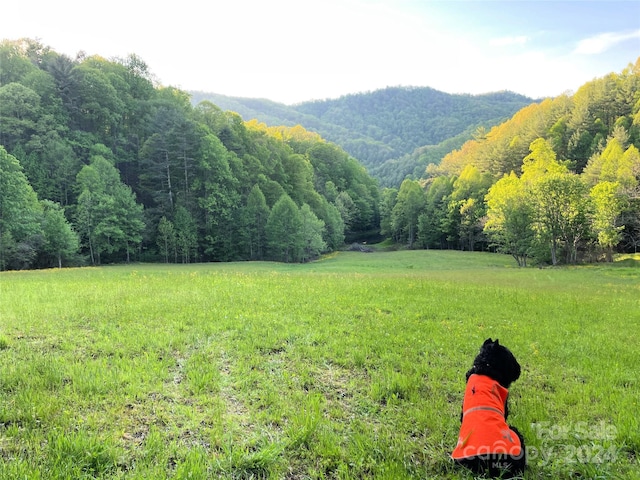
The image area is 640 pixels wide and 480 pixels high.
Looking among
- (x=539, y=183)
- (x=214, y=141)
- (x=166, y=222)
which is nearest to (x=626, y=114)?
(x=539, y=183)

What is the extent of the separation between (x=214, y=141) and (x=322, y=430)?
51.5 meters

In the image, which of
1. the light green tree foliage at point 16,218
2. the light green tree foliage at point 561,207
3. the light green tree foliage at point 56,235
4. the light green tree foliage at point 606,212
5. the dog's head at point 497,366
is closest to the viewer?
the dog's head at point 497,366

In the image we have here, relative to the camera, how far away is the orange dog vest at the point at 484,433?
372 cm

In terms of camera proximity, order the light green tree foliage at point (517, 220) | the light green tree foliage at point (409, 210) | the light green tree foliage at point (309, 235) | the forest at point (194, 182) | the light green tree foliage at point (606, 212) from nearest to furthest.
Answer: the light green tree foliage at point (606, 212), the forest at point (194, 182), the light green tree foliage at point (517, 220), the light green tree foliage at point (309, 235), the light green tree foliage at point (409, 210)

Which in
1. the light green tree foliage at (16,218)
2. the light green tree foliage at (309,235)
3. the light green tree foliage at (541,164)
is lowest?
the light green tree foliage at (309,235)

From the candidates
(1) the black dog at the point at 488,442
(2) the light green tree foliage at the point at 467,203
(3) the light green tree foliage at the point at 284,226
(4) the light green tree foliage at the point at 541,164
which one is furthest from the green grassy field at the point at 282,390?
(2) the light green tree foliage at the point at 467,203

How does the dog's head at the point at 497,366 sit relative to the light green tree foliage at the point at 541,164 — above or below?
below

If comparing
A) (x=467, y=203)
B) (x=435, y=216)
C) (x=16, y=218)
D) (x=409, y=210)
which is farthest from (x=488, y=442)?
(x=409, y=210)

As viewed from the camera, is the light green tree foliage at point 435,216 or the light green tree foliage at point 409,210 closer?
the light green tree foliage at point 435,216

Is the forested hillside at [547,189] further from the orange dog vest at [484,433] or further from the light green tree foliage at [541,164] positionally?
the orange dog vest at [484,433]

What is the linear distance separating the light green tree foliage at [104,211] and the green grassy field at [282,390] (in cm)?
3257

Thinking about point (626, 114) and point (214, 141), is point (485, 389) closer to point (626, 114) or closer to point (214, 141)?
point (214, 141)

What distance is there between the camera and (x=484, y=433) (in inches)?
148

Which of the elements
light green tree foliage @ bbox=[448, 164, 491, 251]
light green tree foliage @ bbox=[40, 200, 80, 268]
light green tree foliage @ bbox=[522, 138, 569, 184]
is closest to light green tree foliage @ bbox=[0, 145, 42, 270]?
light green tree foliage @ bbox=[40, 200, 80, 268]
